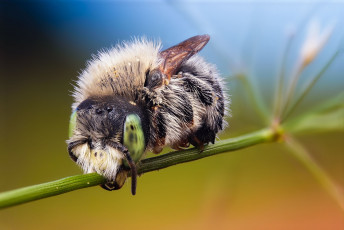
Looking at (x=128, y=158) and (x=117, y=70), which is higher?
(x=117, y=70)

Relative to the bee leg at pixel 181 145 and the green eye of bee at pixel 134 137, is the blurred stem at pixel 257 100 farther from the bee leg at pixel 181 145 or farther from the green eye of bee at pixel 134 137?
the green eye of bee at pixel 134 137

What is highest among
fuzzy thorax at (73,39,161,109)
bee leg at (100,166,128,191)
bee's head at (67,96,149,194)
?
fuzzy thorax at (73,39,161,109)

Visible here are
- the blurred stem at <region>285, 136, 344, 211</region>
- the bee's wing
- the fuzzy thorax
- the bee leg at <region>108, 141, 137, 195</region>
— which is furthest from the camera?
the blurred stem at <region>285, 136, 344, 211</region>

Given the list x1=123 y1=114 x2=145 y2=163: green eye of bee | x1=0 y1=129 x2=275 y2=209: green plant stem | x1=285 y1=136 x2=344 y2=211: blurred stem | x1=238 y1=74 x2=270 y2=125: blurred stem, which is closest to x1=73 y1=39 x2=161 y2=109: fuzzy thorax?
x1=123 y1=114 x2=145 y2=163: green eye of bee

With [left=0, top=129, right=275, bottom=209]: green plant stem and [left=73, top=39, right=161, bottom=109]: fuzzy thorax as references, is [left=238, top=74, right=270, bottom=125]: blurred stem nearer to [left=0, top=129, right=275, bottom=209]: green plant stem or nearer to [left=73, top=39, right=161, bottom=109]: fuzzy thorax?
[left=0, top=129, right=275, bottom=209]: green plant stem

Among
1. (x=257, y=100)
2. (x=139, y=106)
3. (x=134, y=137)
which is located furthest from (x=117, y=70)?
(x=257, y=100)

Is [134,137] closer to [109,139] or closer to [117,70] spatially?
[109,139]

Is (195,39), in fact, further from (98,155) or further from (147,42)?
(98,155)
